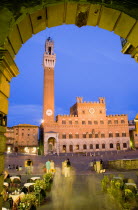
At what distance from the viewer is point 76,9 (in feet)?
14.9

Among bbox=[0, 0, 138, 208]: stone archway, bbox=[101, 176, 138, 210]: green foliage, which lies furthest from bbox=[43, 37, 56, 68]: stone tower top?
bbox=[0, 0, 138, 208]: stone archway

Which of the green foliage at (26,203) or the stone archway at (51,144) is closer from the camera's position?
the green foliage at (26,203)

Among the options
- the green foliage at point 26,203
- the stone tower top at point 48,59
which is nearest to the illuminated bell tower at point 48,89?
the stone tower top at point 48,59

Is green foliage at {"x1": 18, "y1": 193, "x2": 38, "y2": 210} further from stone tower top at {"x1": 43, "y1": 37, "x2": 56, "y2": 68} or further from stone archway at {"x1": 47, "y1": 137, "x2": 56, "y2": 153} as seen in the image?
stone tower top at {"x1": 43, "y1": 37, "x2": 56, "y2": 68}

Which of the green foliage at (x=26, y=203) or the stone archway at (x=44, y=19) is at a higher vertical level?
the stone archway at (x=44, y=19)

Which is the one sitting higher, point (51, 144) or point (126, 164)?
point (51, 144)

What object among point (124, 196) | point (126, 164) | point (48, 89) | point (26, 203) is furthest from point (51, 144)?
point (26, 203)

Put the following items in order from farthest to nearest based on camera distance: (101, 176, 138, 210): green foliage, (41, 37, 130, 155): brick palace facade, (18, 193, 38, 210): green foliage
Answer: (41, 37, 130, 155): brick palace facade, (101, 176, 138, 210): green foliage, (18, 193, 38, 210): green foliage

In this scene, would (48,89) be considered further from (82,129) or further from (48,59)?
(82,129)

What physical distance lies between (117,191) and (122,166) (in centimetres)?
1200

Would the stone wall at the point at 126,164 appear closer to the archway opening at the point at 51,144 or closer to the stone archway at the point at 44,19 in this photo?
the stone archway at the point at 44,19

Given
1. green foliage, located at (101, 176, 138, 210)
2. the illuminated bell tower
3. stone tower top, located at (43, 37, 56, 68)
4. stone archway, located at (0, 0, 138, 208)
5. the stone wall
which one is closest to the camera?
stone archway, located at (0, 0, 138, 208)

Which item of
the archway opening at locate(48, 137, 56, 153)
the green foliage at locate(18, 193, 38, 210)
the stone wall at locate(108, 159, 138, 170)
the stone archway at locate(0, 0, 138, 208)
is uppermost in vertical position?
the stone archway at locate(0, 0, 138, 208)

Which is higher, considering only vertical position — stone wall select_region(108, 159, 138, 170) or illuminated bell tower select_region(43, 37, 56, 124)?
illuminated bell tower select_region(43, 37, 56, 124)
